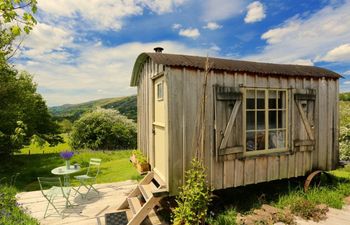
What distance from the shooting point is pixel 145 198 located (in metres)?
4.50

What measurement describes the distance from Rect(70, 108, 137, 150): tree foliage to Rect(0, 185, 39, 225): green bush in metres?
9.91

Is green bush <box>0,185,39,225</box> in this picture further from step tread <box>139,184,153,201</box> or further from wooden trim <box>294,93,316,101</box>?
wooden trim <box>294,93,316,101</box>

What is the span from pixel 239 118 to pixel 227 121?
Answer: 0.33 meters

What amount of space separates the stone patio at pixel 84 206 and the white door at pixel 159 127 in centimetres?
108

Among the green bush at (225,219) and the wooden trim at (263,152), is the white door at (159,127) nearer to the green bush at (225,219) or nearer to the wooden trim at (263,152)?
the green bush at (225,219)

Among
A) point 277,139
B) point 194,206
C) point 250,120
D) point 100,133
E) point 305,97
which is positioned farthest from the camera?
point 100,133

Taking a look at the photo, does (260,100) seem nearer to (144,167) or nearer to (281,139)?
(281,139)

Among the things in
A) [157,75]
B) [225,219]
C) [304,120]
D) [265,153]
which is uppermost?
[157,75]

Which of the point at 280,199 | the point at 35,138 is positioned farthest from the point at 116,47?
the point at 280,199

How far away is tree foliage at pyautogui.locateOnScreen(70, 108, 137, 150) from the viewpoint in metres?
15.7

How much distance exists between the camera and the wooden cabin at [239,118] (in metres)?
4.28

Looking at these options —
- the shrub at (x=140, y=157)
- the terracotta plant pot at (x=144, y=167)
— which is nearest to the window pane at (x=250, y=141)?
the terracotta plant pot at (x=144, y=167)

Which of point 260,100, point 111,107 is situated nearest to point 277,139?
point 260,100

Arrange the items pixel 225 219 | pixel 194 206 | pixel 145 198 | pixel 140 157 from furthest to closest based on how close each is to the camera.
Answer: pixel 140 157 → pixel 145 198 → pixel 225 219 → pixel 194 206
